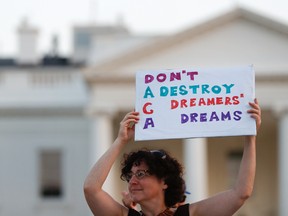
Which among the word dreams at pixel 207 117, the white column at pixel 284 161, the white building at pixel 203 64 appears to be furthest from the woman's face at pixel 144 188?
the white column at pixel 284 161

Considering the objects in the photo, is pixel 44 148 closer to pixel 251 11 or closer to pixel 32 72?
pixel 32 72

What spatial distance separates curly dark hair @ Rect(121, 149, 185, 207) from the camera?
540cm

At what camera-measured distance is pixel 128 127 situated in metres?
5.44

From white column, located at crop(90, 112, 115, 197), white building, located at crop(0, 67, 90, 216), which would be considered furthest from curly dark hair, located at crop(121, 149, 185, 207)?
white building, located at crop(0, 67, 90, 216)

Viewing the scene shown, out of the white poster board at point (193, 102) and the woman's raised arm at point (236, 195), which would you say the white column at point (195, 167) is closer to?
the white poster board at point (193, 102)

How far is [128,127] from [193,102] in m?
0.36

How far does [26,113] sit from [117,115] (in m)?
4.26

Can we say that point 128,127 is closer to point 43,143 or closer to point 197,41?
point 197,41

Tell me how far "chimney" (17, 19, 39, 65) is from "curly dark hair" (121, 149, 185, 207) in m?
31.5

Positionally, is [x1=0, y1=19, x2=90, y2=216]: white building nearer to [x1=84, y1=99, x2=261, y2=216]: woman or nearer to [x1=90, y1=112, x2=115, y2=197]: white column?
[x1=90, y1=112, x2=115, y2=197]: white column

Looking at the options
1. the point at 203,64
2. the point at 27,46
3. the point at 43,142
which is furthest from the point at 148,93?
the point at 27,46

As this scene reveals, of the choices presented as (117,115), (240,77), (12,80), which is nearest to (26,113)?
(12,80)

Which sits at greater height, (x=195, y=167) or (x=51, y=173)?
(x=195, y=167)

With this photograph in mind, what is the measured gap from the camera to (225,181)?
3456cm
